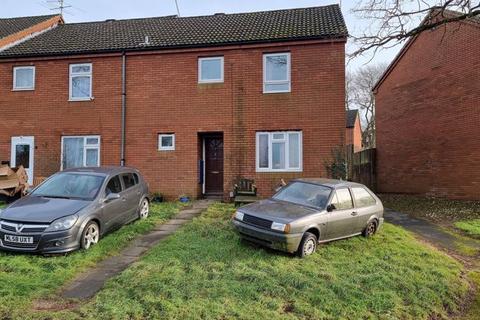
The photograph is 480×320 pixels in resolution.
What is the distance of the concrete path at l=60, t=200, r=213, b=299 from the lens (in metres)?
5.86

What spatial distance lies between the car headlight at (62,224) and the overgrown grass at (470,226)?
9983mm

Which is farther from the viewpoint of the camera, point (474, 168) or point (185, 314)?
point (474, 168)

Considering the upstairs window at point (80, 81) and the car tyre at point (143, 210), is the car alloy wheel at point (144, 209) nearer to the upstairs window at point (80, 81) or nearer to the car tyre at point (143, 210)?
the car tyre at point (143, 210)

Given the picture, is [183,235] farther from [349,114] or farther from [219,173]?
[349,114]

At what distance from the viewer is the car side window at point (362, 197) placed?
351 inches

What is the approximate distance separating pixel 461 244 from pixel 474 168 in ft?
22.8

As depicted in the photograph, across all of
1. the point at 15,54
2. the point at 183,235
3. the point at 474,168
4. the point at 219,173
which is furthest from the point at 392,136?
the point at 15,54

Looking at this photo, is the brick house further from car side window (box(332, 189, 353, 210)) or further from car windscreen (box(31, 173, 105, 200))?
car windscreen (box(31, 173, 105, 200))

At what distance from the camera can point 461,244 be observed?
32.1ft

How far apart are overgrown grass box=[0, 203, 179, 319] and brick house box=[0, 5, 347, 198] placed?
5.98 metres

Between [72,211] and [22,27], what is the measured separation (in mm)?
14549

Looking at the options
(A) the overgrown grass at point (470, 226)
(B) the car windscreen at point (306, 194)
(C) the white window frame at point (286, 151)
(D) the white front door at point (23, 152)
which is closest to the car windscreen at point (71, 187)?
(B) the car windscreen at point (306, 194)

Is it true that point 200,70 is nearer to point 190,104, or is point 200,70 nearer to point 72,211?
point 190,104

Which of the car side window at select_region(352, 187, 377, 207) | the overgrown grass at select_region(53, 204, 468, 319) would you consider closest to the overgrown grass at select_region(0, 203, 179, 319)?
the overgrown grass at select_region(53, 204, 468, 319)
